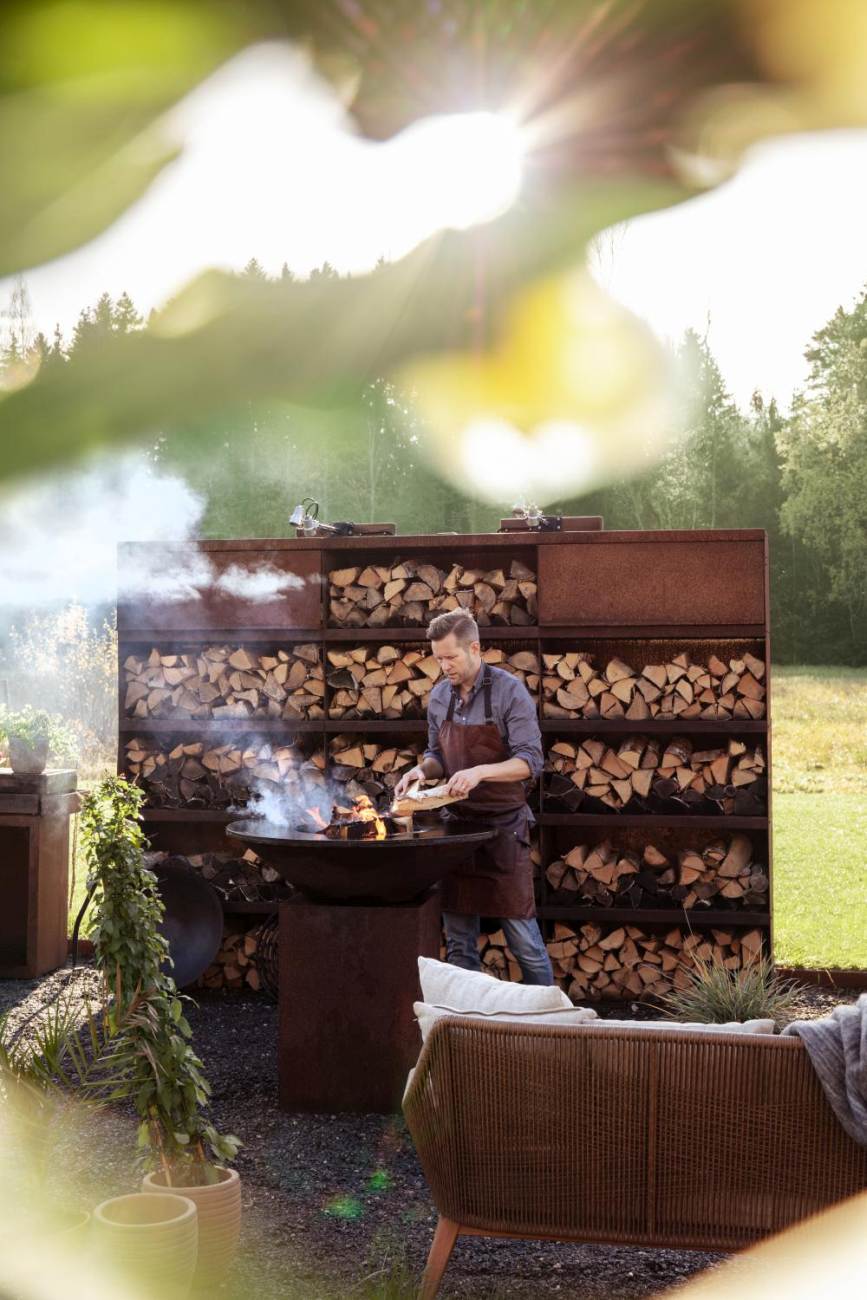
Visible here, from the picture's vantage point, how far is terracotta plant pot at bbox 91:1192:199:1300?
7.70 ft

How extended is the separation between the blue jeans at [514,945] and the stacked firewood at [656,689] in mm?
1124

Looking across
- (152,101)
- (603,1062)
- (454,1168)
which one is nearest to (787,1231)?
(603,1062)

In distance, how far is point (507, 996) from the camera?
8.50 feet

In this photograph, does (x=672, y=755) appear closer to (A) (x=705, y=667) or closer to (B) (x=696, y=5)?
(A) (x=705, y=667)

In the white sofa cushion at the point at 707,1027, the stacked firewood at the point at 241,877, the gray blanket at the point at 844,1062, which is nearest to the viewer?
the gray blanket at the point at 844,1062

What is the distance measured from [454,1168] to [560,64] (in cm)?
582

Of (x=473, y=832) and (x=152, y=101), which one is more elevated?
(x=152, y=101)

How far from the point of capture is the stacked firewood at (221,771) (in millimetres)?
5598

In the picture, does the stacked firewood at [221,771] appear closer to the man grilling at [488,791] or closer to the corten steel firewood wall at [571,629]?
the corten steel firewood wall at [571,629]

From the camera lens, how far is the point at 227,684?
5.69m

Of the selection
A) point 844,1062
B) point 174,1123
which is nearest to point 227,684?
point 174,1123

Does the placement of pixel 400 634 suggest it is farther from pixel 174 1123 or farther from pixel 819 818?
pixel 819 818

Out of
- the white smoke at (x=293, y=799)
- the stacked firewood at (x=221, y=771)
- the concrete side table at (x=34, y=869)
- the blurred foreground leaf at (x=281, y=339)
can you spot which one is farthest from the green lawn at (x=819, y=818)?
the blurred foreground leaf at (x=281, y=339)

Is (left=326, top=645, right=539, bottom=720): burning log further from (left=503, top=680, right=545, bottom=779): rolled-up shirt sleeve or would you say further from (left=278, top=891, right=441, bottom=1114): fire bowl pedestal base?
(left=278, top=891, right=441, bottom=1114): fire bowl pedestal base
